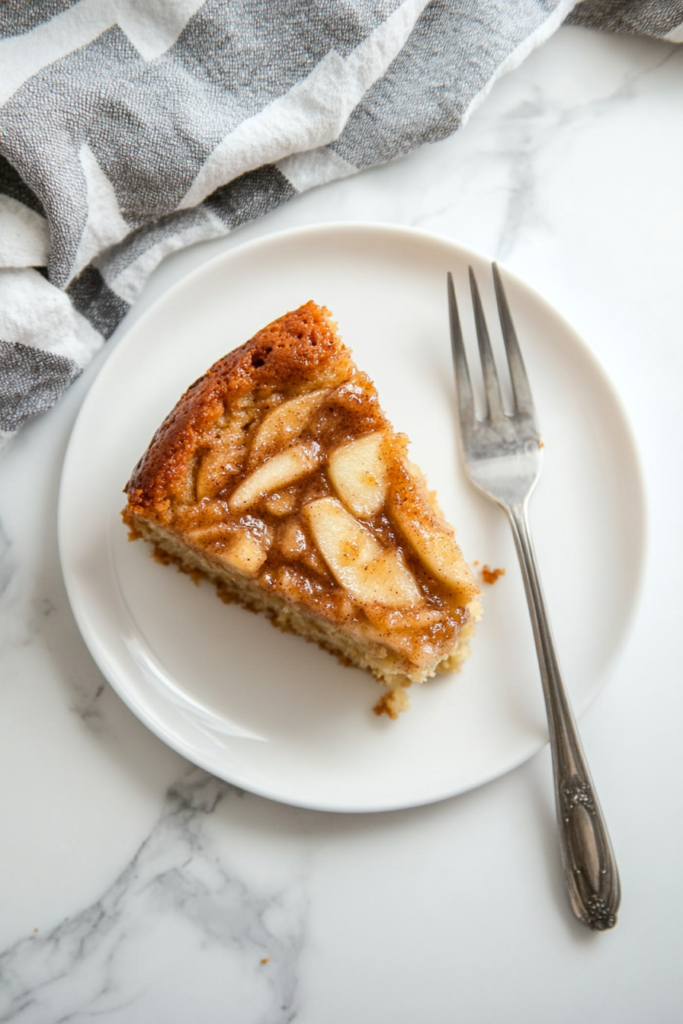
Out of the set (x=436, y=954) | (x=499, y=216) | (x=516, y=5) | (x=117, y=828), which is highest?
(x=516, y=5)

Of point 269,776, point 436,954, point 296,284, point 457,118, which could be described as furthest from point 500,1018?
point 457,118

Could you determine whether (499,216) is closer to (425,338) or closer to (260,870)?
(425,338)

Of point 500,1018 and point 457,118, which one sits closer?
point 500,1018

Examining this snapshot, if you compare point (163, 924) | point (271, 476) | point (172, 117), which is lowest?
point (163, 924)

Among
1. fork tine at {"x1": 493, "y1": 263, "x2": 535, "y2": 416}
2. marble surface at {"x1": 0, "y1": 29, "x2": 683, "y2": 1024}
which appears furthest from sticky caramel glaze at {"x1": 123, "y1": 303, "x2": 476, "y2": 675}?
marble surface at {"x1": 0, "y1": 29, "x2": 683, "y2": 1024}

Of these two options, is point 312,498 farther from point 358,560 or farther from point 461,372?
point 461,372

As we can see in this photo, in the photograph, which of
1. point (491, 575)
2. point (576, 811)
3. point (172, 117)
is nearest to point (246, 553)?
point (491, 575)

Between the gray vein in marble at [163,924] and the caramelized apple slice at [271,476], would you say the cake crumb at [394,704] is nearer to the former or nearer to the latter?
the gray vein in marble at [163,924]

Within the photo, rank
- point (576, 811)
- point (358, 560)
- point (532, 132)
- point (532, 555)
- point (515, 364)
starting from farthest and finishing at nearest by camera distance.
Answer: point (532, 132) → point (515, 364) → point (532, 555) → point (576, 811) → point (358, 560)
